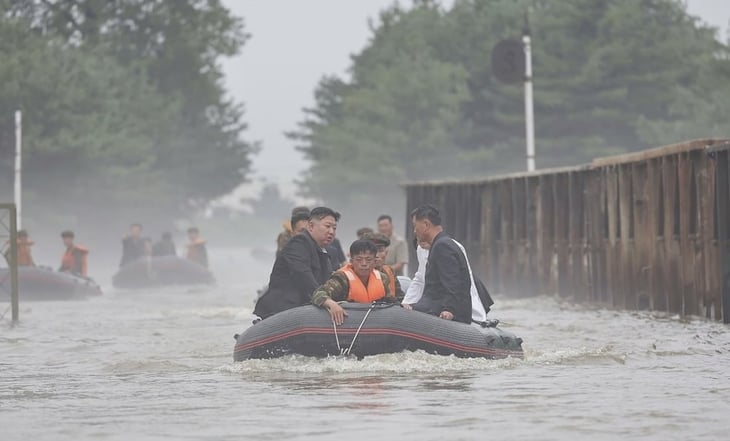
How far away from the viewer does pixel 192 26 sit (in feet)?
312

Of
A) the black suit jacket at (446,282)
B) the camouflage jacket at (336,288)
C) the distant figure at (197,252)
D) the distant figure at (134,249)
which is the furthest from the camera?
the distant figure at (197,252)

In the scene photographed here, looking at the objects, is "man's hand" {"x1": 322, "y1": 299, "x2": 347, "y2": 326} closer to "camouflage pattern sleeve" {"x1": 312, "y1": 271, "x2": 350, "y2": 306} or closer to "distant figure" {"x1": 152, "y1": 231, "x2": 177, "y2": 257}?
"camouflage pattern sleeve" {"x1": 312, "y1": 271, "x2": 350, "y2": 306}

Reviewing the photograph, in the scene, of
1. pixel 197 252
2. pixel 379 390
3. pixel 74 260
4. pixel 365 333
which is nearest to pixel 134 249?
pixel 197 252

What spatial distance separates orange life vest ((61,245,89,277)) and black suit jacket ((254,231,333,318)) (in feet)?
74.0

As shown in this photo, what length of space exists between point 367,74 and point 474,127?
19.8 meters

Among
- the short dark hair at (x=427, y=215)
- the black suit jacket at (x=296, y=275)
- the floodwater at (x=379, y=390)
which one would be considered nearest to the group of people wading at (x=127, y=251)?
the floodwater at (x=379, y=390)

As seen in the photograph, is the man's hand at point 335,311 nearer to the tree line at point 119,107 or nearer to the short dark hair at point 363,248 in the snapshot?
the short dark hair at point 363,248

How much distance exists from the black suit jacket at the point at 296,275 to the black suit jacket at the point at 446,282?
3.55ft

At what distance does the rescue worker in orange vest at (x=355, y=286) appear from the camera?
16.7 meters

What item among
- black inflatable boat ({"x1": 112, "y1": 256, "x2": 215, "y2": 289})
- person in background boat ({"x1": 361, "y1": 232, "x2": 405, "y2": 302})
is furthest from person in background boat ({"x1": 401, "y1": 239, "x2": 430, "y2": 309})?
black inflatable boat ({"x1": 112, "y1": 256, "x2": 215, "y2": 289})

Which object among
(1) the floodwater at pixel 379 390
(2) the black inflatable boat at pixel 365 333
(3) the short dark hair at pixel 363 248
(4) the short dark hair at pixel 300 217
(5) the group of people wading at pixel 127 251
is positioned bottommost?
(1) the floodwater at pixel 379 390

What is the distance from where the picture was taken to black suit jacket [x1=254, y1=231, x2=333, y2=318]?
683 inches

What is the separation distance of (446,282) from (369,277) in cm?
80

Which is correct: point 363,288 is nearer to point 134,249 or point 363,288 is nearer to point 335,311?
point 335,311
